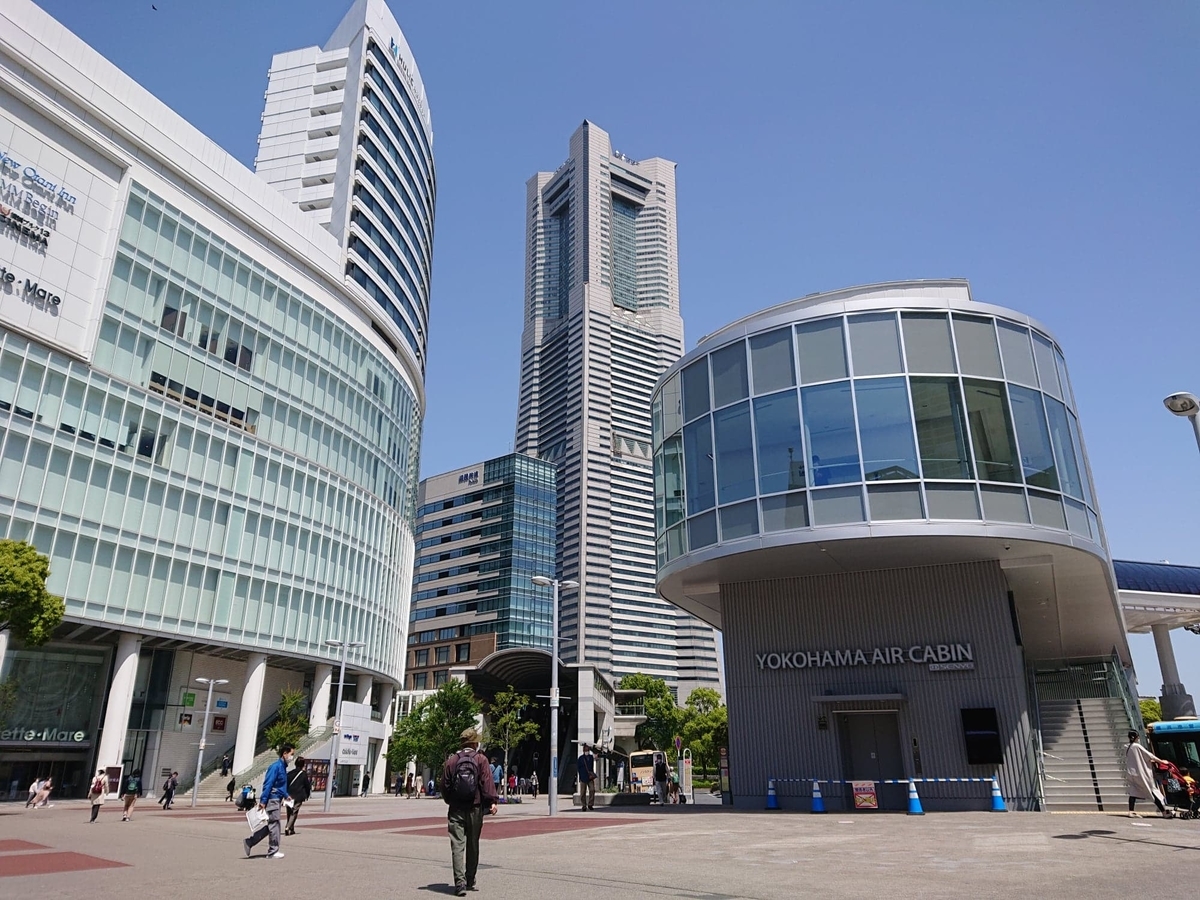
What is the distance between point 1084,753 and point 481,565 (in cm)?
10051

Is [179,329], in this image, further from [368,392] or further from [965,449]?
[965,449]

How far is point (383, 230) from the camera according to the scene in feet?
213

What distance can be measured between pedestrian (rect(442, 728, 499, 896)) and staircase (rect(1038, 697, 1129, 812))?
68.2 feet

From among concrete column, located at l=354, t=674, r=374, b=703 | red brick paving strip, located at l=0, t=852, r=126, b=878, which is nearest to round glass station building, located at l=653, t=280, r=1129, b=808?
red brick paving strip, located at l=0, t=852, r=126, b=878

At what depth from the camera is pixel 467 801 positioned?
9.27m

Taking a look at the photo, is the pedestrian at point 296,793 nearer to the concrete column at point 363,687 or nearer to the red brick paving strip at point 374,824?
the red brick paving strip at point 374,824

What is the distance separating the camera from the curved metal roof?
68.2 m

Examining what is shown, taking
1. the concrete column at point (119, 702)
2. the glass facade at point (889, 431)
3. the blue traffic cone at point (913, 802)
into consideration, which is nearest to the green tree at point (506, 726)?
the concrete column at point (119, 702)

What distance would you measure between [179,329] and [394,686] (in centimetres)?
3419

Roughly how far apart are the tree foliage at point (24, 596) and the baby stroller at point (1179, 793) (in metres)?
31.2

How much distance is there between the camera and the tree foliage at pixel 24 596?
2395cm

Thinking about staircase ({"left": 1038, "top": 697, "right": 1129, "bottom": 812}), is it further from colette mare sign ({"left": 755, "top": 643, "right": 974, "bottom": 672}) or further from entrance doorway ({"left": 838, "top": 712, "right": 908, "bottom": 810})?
colette mare sign ({"left": 755, "top": 643, "right": 974, "bottom": 672})

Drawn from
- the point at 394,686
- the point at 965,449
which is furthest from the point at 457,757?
the point at 394,686

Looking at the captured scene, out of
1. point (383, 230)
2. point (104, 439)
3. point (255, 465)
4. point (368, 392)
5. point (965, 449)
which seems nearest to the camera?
point (965, 449)
